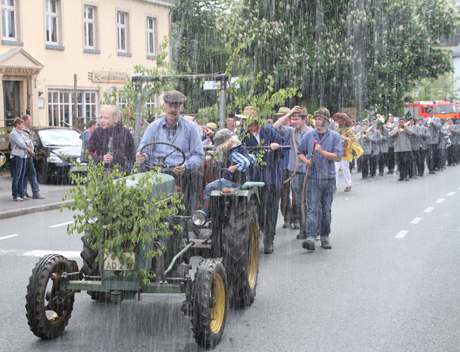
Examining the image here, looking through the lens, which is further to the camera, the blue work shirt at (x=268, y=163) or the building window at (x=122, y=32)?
the building window at (x=122, y=32)

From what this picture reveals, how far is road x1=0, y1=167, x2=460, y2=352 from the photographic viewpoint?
633 cm

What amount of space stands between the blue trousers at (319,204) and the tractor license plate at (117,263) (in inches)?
195

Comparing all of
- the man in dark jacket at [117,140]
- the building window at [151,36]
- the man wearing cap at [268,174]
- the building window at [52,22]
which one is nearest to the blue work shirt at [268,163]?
the man wearing cap at [268,174]

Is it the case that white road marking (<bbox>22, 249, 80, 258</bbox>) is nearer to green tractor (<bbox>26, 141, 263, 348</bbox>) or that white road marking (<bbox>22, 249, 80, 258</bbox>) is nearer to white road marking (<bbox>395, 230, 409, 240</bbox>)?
green tractor (<bbox>26, 141, 263, 348</bbox>)

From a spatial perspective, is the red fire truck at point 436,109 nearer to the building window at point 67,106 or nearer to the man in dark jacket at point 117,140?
the building window at point 67,106

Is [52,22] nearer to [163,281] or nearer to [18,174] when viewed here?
[18,174]

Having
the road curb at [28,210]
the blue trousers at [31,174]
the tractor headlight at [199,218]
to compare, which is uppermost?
the tractor headlight at [199,218]

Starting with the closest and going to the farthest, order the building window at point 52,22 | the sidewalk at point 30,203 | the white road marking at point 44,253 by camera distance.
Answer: the white road marking at point 44,253 < the sidewalk at point 30,203 < the building window at point 52,22

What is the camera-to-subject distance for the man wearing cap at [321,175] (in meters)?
10.9

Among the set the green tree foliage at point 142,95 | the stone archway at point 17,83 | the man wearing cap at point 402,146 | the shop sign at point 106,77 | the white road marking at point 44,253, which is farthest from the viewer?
the shop sign at point 106,77

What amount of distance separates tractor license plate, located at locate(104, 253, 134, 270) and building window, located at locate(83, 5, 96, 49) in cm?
2612

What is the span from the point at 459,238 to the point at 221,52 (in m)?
45.4

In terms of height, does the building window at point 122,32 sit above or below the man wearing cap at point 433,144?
above

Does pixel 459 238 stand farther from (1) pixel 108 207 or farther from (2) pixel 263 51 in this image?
(2) pixel 263 51
